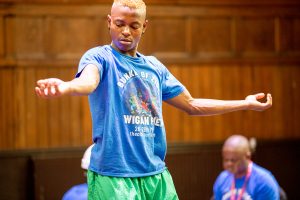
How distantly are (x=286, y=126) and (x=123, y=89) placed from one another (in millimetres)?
5263

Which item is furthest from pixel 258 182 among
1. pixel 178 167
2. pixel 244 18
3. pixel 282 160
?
pixel 244 18

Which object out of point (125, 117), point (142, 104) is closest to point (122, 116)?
point (125, 117)

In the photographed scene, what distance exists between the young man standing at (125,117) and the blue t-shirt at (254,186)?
8.24 ft

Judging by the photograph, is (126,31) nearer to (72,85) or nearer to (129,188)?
(72,85)

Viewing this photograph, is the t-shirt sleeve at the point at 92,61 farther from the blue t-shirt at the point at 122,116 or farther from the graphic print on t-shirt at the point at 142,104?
the graphic print on t-shirt at the point at 142,104

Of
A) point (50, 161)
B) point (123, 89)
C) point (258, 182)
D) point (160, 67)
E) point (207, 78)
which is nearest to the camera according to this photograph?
point (123, 89)

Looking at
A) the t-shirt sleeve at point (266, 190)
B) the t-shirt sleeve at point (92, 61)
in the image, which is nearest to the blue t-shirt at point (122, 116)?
the t-shirt sleeve at point (92, 61)

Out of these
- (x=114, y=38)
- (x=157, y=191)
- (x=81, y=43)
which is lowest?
(x=157, y=191)

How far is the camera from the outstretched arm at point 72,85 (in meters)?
1.92

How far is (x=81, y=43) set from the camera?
6.58 metres

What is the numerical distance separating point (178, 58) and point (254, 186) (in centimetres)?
235

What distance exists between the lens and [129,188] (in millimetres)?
2309

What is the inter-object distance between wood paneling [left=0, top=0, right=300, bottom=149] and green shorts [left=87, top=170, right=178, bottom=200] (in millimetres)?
4221

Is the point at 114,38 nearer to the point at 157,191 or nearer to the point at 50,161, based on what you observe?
the point at 157,191
